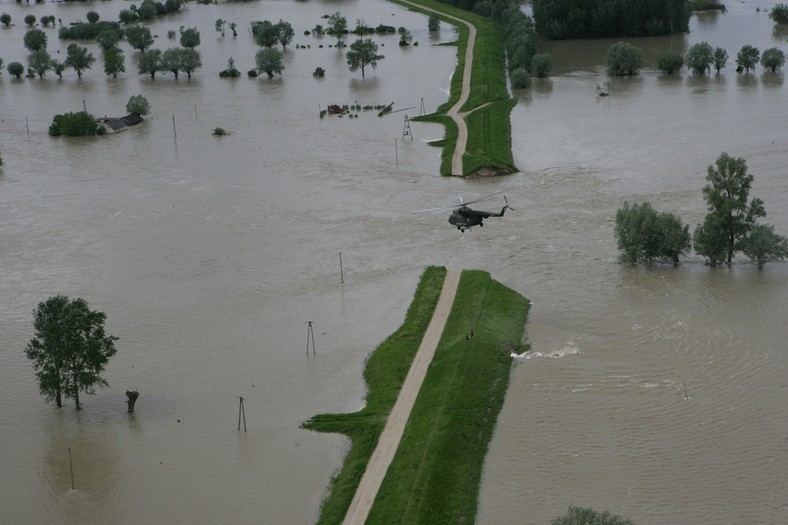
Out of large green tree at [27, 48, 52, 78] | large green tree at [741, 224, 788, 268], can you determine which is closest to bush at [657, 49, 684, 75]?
large green tree at [741, 224, 788, 268]

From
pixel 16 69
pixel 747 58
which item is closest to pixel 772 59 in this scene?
pixel 747 58

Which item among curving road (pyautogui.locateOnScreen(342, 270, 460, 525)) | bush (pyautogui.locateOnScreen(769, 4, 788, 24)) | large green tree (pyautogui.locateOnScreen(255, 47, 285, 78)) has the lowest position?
curving road (pyautogui.locateOnScreen(342, 270, 460, 525))

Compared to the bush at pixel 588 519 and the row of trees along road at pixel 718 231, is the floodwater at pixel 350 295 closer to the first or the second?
the row of trees along road at pixel 718 231

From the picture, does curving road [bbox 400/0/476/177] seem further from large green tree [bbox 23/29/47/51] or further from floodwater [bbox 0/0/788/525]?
large green tree [bbox 23/29/47/51]

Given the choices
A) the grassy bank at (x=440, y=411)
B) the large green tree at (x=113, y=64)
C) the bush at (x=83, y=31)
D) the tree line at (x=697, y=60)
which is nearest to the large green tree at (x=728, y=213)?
the grassy bank at (x=440, y=411)

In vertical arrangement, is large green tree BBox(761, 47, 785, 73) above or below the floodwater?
above

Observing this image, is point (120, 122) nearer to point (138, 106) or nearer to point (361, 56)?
point (138, 106)
